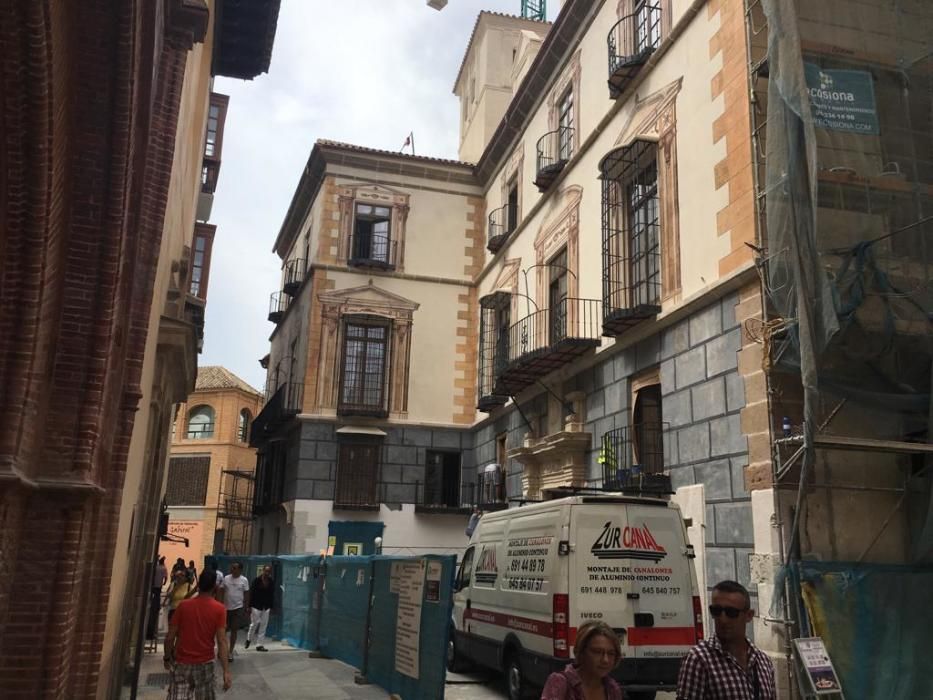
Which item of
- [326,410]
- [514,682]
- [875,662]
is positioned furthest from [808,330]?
[326,410]

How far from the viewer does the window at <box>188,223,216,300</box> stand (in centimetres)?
1878

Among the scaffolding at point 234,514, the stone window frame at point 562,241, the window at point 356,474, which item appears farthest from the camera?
the scaffolding at point 234,514

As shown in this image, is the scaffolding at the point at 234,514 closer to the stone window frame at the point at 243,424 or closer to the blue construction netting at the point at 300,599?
the stone window frame at the point at 243,424

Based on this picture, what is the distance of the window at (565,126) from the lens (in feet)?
63.4

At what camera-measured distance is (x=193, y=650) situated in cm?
738

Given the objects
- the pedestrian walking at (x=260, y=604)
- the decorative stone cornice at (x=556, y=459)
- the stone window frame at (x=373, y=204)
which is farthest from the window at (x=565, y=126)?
the pedestrian walking at (x=260, y=604)

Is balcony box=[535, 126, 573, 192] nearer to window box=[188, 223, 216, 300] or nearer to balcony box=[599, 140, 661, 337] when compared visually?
balcony box=[599, 140, 661, 337]

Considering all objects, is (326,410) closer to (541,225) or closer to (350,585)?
(541,225)

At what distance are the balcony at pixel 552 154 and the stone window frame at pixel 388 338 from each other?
6.92 m

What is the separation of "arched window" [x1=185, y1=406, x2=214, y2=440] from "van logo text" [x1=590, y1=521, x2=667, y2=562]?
42.3 metres

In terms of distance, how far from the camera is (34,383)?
20.0 feet

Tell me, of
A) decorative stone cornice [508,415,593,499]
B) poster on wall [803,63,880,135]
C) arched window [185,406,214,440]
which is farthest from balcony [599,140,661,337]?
arched window [185,406,214,440]

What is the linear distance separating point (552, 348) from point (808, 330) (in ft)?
24.9

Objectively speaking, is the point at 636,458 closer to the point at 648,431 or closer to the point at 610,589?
the point at 648,431
